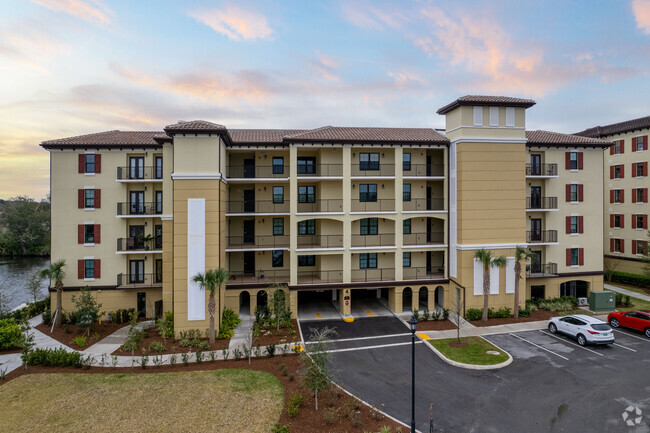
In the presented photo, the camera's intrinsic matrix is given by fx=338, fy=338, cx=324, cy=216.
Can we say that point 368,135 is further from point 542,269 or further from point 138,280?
point 138,280

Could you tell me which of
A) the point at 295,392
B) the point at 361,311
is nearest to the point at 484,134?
the point at 361,311

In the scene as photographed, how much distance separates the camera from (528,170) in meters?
28.0

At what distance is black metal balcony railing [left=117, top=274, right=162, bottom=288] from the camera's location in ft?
84.3

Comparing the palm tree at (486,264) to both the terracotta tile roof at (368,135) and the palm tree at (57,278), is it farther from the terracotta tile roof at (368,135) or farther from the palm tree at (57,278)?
the palm tree at (57,278)

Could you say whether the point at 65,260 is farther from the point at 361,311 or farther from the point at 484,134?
the point at 484,134

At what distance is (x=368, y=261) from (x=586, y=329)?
14605 millimetres

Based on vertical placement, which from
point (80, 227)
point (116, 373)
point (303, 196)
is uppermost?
point (303, 196)

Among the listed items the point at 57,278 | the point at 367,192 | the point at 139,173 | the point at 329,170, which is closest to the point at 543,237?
the point at 367,192

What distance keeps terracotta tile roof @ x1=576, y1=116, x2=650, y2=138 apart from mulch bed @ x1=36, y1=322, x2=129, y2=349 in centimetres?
5040

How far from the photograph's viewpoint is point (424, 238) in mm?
28578

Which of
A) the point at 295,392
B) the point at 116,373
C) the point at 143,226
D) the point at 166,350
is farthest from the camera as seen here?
the point at 143,226

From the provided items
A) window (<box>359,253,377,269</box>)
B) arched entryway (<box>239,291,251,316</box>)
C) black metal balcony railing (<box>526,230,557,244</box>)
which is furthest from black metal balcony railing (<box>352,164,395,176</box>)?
arched entryway (<box>239,291,251,316</box>)

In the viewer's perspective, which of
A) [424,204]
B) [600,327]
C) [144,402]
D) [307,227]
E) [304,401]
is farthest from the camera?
[307,227]

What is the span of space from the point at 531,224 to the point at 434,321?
1287 cm
